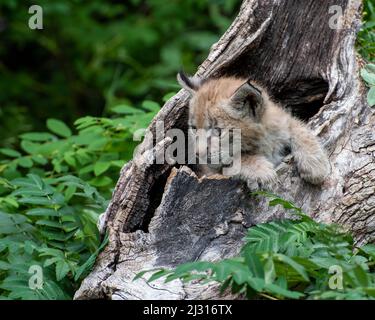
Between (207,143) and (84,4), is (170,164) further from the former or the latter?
(84,4)

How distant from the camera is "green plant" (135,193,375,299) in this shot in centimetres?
389

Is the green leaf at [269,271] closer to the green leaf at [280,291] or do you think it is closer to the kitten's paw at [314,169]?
the green leaf at [280,291]

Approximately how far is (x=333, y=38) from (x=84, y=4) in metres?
6.13

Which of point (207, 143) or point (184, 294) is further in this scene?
point (207, 143)

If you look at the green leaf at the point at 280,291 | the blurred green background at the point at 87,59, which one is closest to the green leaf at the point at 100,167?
the blurred green background at the point at 87,59

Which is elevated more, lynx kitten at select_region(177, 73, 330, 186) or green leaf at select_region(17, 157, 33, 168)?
lynx kitten at select_region(177, 73, 330, 186)

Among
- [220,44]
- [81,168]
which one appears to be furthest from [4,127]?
[220,44]

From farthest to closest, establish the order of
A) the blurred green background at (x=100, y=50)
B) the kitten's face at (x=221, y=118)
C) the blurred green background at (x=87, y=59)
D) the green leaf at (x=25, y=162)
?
the blurred green background at (x=100, y=50) < the blurred green background at (x=87, y=59) < the green leaf at (x=25, y=162) < the kitten's face at (x=221, y=118)

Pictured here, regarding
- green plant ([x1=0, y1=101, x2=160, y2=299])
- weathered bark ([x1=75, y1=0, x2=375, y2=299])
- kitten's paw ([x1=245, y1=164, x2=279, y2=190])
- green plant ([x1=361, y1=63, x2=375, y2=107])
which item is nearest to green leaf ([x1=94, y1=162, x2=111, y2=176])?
green plant ([x1=0, y1=101, x2=160, y2=299])

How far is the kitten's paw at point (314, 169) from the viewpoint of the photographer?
5094 mm

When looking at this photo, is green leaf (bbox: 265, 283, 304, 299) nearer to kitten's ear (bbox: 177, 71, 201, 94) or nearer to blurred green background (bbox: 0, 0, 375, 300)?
kitten's ear (bbox: 177, 71, 201, 94)

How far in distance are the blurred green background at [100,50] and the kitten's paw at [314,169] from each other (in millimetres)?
5134
